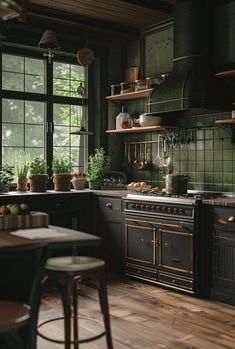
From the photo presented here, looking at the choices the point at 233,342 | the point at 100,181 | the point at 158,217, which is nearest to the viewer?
the point at 233,342

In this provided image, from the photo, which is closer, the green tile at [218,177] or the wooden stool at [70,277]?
the wooden stool at [70,277]

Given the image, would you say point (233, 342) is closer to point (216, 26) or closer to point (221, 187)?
point (221, 187)

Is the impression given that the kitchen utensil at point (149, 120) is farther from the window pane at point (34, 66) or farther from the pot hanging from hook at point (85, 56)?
the window pane at point (34, 66)

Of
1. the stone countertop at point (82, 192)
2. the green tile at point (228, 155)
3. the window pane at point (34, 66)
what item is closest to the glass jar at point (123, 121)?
the stone countertop at point (82, 192)

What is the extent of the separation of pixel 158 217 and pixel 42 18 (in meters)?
2.77

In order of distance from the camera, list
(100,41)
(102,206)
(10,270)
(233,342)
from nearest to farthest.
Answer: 1. (10,270)
2. (233,342)
3. (102,206)
4. (100,41)

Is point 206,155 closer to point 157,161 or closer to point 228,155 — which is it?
point 228,155

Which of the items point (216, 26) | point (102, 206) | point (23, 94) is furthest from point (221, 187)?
point (23, 94)

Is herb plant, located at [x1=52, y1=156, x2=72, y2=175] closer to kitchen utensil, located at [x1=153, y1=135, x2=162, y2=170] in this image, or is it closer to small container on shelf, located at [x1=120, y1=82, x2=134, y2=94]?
kitchen utensil, located at [x1=153, y1=135, x2=162, y2=170]

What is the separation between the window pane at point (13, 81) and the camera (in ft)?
19.2

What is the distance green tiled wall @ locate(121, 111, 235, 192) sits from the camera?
5.20m

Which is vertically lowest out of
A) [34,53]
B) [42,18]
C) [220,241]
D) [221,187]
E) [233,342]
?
[233,342]

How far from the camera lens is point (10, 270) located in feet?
8.43

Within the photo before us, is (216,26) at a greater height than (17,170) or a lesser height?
greater
